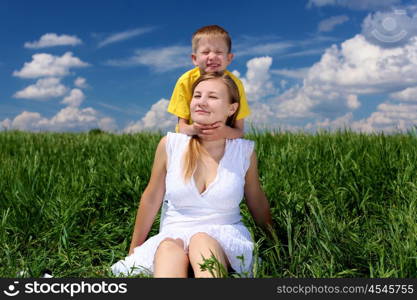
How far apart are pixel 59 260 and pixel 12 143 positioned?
432cm

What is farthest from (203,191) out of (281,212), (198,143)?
(281,212)

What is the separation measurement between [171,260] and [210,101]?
95 cm

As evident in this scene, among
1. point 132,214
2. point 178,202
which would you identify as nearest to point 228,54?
point 178,202

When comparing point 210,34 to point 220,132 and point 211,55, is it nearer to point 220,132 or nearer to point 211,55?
point 211,55

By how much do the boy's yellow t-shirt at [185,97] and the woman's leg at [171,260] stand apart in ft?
3.35

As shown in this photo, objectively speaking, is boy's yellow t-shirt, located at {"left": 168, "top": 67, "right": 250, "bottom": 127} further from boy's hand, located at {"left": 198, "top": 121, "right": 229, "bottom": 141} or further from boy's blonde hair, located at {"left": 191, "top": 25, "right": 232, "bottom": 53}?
boy's hand, located at {"left": 198, "top": 121, "right": 229, "bottom": 141}

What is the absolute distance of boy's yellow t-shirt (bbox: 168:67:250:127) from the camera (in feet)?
11.4

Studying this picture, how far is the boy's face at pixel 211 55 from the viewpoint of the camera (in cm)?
341

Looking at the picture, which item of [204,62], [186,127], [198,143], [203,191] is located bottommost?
[203,191]

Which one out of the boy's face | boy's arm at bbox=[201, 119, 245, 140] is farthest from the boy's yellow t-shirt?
boy's arm at bbox=[201, 119, 245, 140]

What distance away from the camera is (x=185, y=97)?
138 inches

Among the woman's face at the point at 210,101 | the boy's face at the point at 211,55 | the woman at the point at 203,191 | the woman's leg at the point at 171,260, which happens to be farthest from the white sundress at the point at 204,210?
the boy's face at the point at 211,55

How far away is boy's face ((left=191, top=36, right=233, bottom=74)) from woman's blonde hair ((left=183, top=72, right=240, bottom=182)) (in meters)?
0.37

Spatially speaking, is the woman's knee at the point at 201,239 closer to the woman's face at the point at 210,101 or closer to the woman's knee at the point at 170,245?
the woman's knee at the point at 170,245
